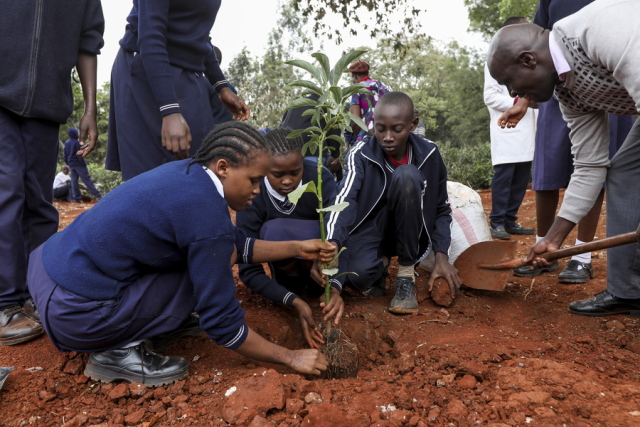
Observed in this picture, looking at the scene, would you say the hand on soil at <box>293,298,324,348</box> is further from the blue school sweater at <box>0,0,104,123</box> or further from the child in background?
the blue school sweater at <box>0,0,104,123</box>

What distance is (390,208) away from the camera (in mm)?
2672

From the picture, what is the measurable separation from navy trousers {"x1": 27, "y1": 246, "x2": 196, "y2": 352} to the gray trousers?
6.48ft

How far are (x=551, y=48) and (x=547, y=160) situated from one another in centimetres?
128

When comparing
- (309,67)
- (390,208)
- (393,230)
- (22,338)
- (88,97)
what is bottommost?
(22,338)

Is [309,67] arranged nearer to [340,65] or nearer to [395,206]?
[340,65]

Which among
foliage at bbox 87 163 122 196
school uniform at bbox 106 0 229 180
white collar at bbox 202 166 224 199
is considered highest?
school uniform at bbox 106 0 229 180

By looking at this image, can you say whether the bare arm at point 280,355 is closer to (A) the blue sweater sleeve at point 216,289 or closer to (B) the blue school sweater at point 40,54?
(A) the blue sweater sleeve at point 216,289

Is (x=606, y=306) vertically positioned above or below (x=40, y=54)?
below

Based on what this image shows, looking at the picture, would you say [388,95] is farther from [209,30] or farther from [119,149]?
[119,149]

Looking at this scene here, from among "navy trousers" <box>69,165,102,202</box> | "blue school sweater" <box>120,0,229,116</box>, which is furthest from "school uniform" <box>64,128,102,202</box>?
"blue school sweater" <box>120,0,229,116</box>

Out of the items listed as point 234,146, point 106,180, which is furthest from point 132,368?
point 106,180

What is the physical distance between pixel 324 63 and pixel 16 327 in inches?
66.7

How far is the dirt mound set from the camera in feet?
4.81

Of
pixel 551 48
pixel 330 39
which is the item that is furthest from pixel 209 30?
pixel 330 39
